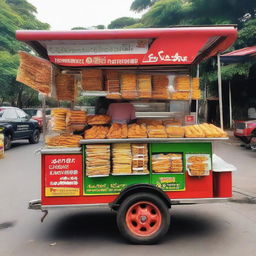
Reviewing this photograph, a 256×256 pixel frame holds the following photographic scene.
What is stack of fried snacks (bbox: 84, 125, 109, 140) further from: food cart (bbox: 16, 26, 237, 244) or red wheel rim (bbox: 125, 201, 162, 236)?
red wheel rim (bbox: 125, 201, 162, 236)

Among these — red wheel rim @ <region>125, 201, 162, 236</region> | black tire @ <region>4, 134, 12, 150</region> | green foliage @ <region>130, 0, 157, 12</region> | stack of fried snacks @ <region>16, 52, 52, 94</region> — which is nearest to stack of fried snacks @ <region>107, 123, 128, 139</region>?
red wheel rim @ <region>125, 201, 162, 236</region>

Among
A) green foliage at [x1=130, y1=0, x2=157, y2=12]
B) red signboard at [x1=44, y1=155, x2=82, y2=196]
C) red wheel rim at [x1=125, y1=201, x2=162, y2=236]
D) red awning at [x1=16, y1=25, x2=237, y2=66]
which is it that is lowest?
red wheel rim at [x1=125, y1=201, x2=162, y2=236]

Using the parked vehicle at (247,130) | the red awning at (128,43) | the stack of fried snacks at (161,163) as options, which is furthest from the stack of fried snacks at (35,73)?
the parked vehicle at (247,130)

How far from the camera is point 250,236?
14.7 ft

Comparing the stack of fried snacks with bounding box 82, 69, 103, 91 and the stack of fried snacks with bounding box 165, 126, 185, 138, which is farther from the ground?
the stack of fried snacks with bounding box 82, 69, 103, 91

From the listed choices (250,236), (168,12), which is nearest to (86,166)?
(250,236)

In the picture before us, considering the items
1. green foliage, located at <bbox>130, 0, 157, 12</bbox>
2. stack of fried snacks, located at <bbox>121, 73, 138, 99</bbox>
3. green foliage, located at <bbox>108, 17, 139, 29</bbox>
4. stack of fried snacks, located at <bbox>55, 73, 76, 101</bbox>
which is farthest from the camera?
green foliage, located at <bbox>108, 17, 139, 29</bbox>

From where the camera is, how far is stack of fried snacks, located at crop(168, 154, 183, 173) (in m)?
4.42

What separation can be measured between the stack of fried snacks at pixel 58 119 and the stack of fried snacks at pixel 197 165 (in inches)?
73.0

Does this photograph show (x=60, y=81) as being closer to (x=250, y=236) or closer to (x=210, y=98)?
(x=250, y=236)

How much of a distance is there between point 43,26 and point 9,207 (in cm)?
2180

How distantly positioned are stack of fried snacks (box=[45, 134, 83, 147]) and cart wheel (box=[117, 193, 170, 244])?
1024 millimetres

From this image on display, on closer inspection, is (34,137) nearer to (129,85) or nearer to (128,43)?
(129,85)

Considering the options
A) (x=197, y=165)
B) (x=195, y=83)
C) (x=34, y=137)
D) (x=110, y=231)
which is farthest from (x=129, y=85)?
(x=34, y=137)
